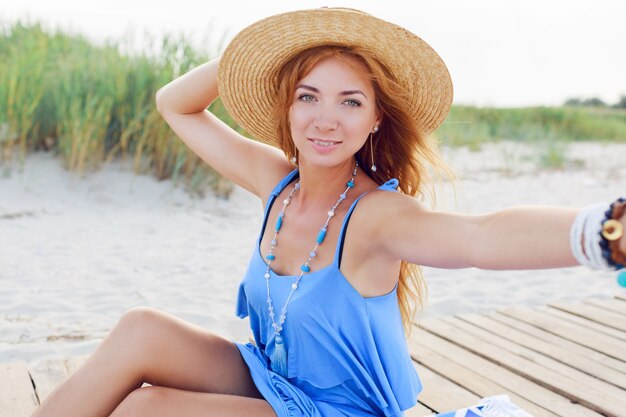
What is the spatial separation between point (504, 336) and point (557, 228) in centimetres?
193

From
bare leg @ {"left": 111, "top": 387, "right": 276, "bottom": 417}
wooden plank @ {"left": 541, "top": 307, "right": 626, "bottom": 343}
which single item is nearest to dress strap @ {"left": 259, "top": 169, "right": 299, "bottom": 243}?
bare leg @ {"left": 111, "top": 387, "right": 276, "bottom": 417}

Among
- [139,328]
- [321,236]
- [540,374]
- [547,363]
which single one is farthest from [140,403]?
[547,363]

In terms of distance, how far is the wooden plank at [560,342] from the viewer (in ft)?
9.57

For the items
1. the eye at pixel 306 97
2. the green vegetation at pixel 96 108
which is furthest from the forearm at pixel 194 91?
the green vegetation at pixel 96 108

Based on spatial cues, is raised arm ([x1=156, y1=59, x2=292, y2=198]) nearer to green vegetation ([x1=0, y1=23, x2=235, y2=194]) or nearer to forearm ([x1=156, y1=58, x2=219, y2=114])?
forearm ([x1=156, y1=58, x2=219, y2=114])

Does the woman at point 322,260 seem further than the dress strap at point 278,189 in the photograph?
No

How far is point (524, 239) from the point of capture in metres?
1.42

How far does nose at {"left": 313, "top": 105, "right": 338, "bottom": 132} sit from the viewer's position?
1.87m

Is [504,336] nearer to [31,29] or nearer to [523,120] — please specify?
[31,29]

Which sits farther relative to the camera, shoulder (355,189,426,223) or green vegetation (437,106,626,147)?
green vegetation (437,106,626,147)

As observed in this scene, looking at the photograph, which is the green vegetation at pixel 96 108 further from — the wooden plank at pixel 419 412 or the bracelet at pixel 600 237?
the bracelet at pixel 600 237

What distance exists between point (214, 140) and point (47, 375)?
3.54 ft

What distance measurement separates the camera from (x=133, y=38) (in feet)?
23.4

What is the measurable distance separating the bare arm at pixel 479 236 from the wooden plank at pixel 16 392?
1.38 meters
